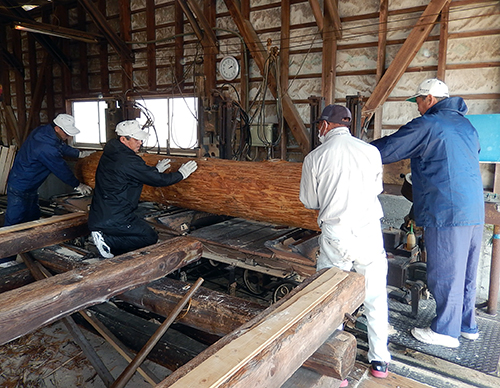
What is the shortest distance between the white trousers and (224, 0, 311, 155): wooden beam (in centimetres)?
468

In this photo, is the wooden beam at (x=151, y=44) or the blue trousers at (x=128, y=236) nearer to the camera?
the blue trousers at (x=128, y=236)

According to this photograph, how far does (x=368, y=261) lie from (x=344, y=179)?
55 cm

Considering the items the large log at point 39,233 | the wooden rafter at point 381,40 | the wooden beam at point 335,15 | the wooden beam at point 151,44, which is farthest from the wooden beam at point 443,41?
the wooden beam at point 151,44

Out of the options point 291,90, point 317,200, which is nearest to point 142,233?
point 317,200

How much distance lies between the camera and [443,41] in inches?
224

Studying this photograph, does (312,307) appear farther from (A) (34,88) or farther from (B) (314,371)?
(A) (34,88)

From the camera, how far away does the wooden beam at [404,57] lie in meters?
5.69

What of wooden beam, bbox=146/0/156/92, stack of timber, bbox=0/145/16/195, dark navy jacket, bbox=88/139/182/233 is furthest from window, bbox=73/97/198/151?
dark navy jacket, bbox=88/139/182/233

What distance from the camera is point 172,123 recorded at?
9.51m

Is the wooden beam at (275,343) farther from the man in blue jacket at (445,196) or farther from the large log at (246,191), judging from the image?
the large log at (246,191)

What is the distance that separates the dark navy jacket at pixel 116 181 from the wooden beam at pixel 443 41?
4.52m

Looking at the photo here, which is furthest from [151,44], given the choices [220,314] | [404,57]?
[220,314]

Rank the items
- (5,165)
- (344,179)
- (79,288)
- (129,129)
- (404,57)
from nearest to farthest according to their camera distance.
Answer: (79,288) → (344,179) → (129,129) → (404,57) → (5,165)

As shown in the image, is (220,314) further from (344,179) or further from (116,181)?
(116,181)
